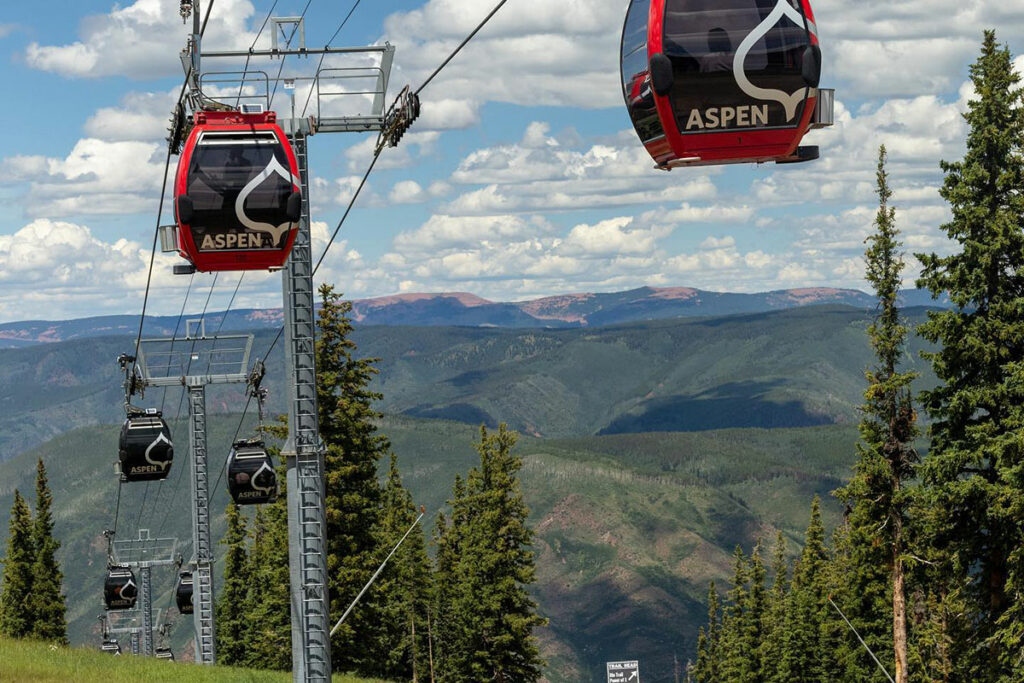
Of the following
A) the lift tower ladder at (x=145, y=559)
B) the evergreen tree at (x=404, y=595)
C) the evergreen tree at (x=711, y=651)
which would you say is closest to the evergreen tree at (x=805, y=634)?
the evergreen tree at (x=404, y=595)

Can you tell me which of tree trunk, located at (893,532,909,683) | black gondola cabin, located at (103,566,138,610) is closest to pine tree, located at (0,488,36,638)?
black gondola cabin, located at (103,566,138,610)

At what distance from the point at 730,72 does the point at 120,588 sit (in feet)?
202

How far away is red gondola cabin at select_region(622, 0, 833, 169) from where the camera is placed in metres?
9.77

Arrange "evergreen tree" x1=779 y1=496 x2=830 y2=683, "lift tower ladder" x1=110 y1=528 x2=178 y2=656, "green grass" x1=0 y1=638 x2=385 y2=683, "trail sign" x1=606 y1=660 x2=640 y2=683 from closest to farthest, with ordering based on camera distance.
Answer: "green grass" x1=0 y1=638 x2=385 y2=683 → "lift tower ladder" x1=110 y1=528 x2=178 y2=656 → "trail sign" x1=606 y1=660 x2=640 y2=683 → "evergreen tree" x1=779 y1=496 x2=830 y2=683

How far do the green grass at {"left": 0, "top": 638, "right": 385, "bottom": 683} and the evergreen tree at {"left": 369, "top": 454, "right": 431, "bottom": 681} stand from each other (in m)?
42.4

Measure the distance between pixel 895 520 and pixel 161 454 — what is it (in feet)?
84.3

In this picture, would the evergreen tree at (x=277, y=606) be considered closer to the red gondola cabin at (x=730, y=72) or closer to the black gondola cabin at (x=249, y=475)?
the black gondola cabin at (x=249, y=475)

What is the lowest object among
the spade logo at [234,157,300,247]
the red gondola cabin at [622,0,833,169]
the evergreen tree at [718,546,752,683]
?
the evergreen tree at [718,546,752,683]

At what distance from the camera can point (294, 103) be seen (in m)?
23.2

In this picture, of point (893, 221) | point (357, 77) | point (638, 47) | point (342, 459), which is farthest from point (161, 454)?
point (638, 47)

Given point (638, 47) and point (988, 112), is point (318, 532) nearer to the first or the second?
point (638, 47)

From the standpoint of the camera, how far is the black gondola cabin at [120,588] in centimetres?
6625

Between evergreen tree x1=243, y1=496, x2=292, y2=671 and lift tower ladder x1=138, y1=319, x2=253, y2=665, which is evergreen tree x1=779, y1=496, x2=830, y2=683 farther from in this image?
lift tower ladder x1=138, y1=319, x2=253, y2=665

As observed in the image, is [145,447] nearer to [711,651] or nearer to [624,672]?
[624,672]
